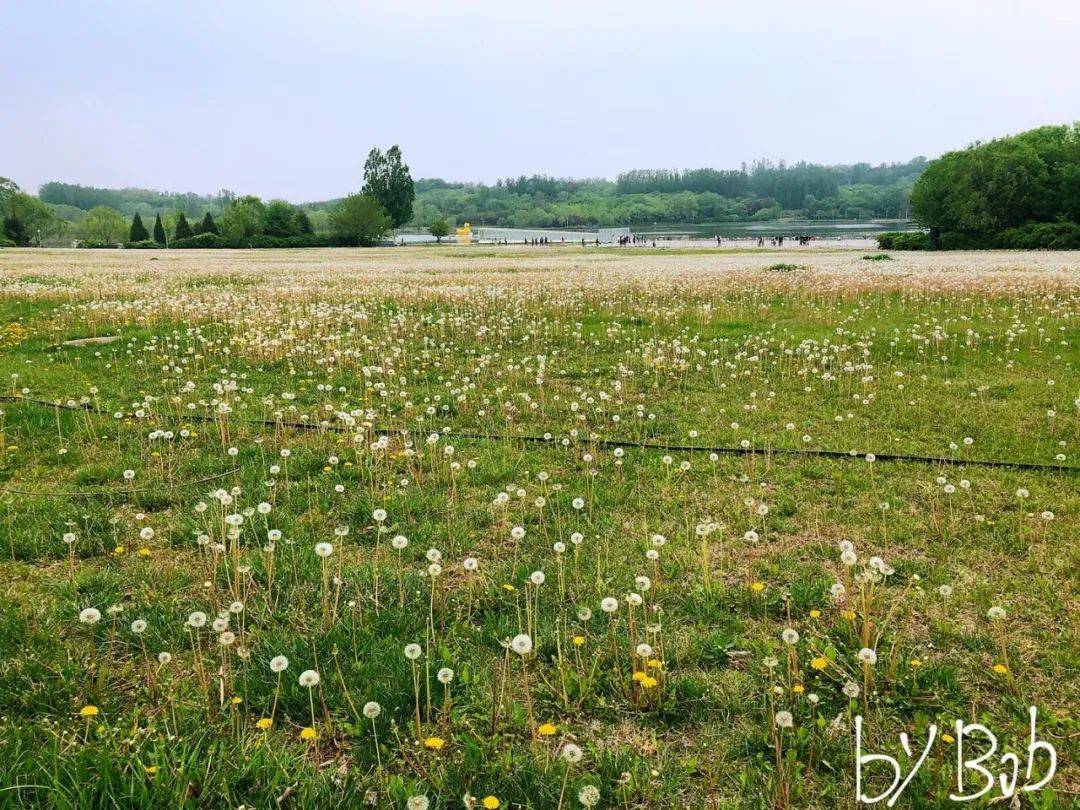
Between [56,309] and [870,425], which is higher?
[56,309]

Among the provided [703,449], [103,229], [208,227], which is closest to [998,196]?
[703,449]

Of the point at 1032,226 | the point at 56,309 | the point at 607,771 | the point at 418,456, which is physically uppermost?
the point at 1032,226

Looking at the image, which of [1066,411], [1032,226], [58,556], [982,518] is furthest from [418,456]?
[1032,226]

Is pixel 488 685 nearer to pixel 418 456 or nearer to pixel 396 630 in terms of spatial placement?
pixel 396 630

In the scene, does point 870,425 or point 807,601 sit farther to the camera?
point 870,425

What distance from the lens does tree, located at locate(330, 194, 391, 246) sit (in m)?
104

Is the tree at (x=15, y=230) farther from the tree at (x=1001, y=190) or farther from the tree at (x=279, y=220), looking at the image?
the tree at (x=1001, y=190)

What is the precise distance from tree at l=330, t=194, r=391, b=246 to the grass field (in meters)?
98.0

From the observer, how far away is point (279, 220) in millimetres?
108188

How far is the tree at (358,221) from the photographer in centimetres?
10369

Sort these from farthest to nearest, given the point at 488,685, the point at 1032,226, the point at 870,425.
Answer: the point at 1032,226 → the point at 870,425 → the point at 488,685

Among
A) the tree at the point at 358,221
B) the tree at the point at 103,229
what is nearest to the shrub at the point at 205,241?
the tree at the point at 358,221

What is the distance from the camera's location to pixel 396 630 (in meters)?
4.19

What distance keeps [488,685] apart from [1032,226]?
73502mm
